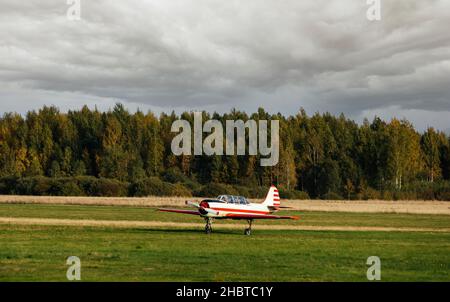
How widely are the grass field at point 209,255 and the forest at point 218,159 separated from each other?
63.4 meters

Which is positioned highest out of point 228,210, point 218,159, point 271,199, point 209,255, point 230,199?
point 218,159

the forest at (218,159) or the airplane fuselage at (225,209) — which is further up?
the forest at (218,159)

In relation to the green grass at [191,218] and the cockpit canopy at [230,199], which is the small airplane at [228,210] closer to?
the cockpit canopy at [230,199]

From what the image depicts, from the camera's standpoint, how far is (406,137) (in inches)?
4471

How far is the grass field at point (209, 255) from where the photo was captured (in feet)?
60.5

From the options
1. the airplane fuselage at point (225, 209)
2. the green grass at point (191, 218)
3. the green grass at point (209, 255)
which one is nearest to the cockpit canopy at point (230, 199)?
the airplane fuselage at point (225, 209)

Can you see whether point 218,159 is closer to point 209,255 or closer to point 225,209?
point 225,209

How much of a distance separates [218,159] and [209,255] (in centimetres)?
9166

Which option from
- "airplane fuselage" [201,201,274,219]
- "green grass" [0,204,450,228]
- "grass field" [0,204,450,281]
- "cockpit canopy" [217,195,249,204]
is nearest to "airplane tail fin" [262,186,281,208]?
"airplane fuselage" [201,201,274,219]

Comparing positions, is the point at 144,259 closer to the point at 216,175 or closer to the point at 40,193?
the point at 40,193

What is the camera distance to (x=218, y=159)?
11500 cm

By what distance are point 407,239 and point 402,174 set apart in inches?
3367

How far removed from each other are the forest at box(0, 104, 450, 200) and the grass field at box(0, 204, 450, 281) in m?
63.4

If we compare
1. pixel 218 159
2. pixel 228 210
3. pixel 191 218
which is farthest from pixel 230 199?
pixel 218 159
